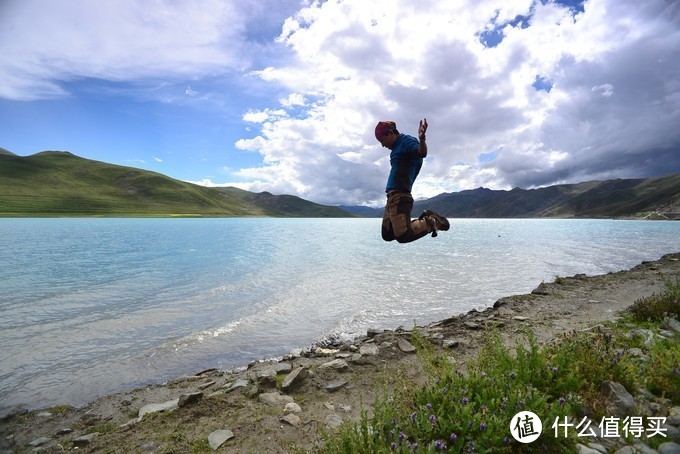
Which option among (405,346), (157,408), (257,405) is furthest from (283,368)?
(405,346)

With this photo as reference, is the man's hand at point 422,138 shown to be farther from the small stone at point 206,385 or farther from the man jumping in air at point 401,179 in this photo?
the small stone at point 206,385

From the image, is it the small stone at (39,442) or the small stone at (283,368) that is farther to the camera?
the small stone at (283,368)

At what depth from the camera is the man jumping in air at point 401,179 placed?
332 inches

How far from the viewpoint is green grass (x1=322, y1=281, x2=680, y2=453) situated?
4.38 m

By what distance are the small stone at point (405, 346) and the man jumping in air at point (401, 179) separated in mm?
3858

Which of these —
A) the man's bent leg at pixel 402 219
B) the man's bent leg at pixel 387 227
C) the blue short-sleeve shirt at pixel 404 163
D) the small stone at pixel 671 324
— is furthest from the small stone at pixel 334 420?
the small stone at pixel 671 324

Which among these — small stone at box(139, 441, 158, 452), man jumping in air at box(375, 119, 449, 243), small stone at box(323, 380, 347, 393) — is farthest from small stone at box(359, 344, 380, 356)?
small stone at box(139, 441, 158, 452)

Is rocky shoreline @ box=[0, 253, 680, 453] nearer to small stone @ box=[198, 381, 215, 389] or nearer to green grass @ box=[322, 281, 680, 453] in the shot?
small stone @ box=[198, 381, 215, 389]

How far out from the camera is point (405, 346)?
34.8 ft

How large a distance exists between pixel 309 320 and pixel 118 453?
1110cm

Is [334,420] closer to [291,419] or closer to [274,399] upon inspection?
[291,419]

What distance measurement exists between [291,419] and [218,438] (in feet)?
4.29

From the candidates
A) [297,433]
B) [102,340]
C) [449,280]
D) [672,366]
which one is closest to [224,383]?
[297,433]

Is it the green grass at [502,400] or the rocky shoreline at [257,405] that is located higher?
the green grass at [502,400]
